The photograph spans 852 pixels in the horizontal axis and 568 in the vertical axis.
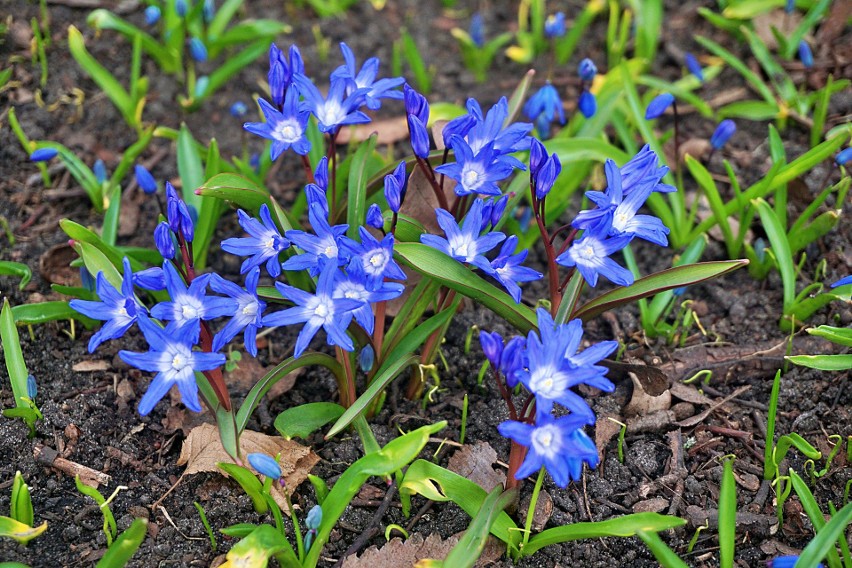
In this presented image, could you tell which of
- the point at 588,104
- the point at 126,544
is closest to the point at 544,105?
the point at 588,104

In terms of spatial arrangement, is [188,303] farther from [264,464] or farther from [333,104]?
[333,104]

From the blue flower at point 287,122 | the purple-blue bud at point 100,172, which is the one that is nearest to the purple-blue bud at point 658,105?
the blue flower at point 287,122

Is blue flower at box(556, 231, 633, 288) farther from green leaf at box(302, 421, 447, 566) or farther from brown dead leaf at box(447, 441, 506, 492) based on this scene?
brown dead leaf at box(447, 441, 506, 492)

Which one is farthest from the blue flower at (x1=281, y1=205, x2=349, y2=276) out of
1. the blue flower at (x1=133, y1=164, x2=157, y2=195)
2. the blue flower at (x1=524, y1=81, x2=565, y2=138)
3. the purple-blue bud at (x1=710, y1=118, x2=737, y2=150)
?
the purple-blue bud at (x1=710, y1=118, x2=737, y2=150)

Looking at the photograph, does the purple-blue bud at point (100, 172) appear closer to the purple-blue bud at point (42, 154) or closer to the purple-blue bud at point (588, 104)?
the purple-blue bud at point (42, 154)

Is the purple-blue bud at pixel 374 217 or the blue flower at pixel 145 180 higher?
the purple-blue bud at pixel 374 217

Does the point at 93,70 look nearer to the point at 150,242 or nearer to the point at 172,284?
the point at 150,242

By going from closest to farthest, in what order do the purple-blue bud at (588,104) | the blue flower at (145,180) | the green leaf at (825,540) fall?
the green leaf at (825,540), the blue flower at (145,180), the purple-blue bud at (588,104)
